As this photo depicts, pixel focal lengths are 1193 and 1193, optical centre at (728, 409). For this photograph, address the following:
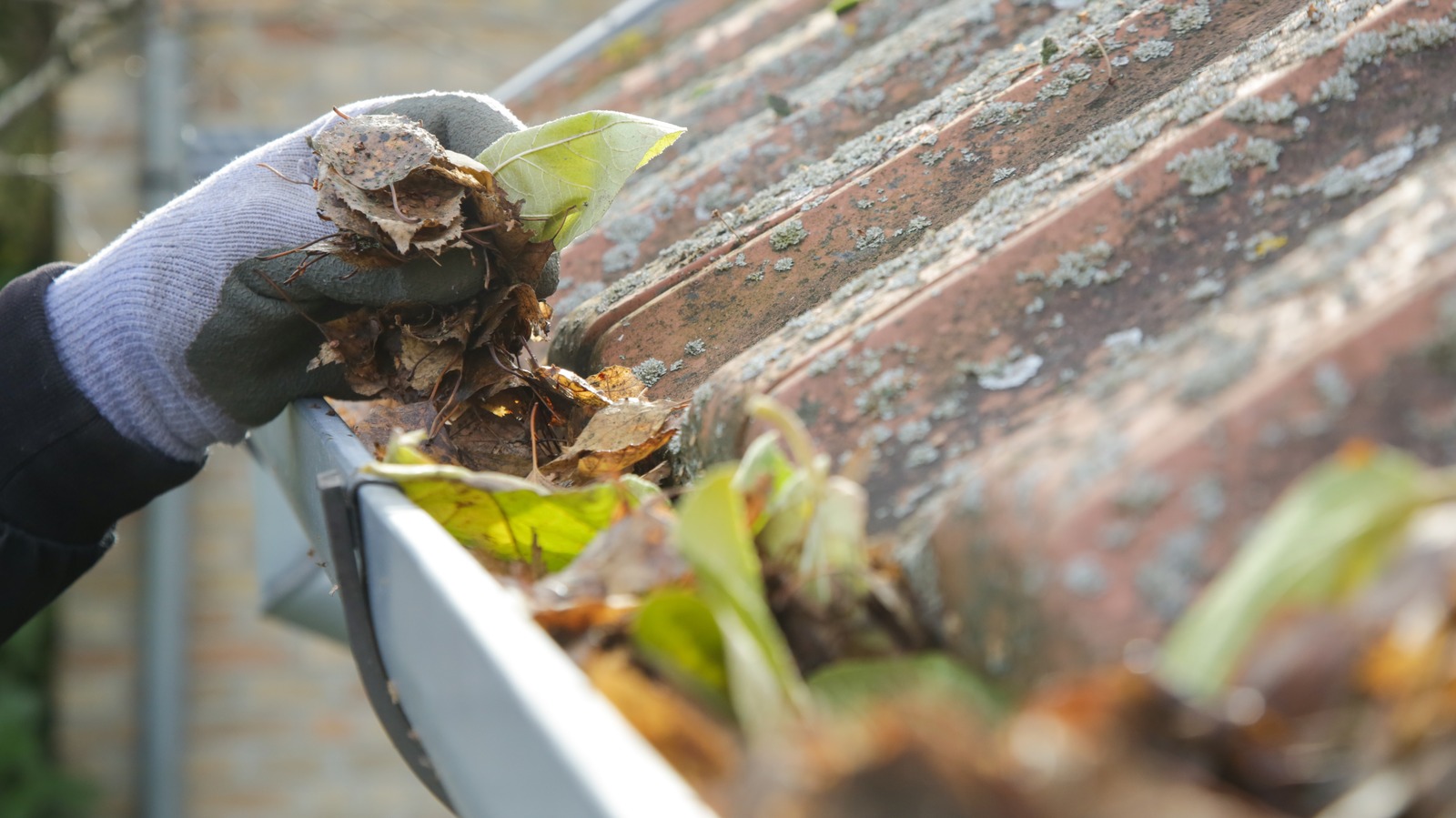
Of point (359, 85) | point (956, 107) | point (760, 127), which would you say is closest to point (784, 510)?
point (956, 107)

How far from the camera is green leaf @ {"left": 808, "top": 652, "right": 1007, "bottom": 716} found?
1.87 ft

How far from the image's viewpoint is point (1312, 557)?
0.47 m

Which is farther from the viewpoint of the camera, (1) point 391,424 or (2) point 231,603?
(2) point 231,603

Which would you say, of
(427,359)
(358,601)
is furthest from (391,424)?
(358,601)

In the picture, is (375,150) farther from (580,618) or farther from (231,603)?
(231,603)

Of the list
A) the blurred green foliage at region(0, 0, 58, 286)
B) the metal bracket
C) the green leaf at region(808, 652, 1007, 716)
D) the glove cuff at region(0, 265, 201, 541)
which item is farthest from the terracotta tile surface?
the blurred green foliage at region(0, 0, 58, 286)

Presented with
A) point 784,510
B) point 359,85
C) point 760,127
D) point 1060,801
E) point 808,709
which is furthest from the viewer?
point 359,85

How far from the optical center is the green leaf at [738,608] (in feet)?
1.75

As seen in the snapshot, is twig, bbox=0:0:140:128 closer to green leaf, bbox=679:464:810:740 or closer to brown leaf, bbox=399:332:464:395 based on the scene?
brown leaf, bbox=399:332:464:395

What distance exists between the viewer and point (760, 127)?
5.73ft

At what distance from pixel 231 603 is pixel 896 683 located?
4.38 m

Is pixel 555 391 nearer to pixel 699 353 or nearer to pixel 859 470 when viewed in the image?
pixel 699 353

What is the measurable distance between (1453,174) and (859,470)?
40cm

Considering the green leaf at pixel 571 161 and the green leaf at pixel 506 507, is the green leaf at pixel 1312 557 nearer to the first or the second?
the green leaf at pixel 506 507
